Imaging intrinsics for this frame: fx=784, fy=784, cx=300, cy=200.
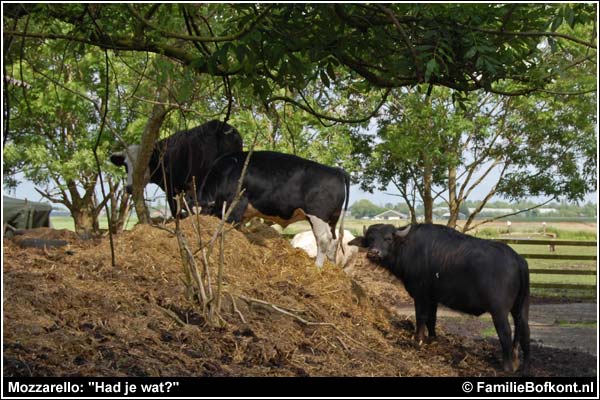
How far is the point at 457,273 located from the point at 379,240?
97cm

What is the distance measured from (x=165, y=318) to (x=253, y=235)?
11.5 feet

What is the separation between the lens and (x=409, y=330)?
919 centimetres

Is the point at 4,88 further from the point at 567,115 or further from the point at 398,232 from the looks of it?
the point at 567,115

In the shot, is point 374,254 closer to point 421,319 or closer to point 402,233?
point 402,233

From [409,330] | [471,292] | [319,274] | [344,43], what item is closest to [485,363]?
[471,292]

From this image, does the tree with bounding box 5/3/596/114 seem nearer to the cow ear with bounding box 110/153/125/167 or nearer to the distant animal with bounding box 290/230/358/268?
the cow ear with bounding box 110/153/125/167

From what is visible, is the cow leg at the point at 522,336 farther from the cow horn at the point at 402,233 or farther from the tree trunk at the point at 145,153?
the tree trunk at the point at 145,153

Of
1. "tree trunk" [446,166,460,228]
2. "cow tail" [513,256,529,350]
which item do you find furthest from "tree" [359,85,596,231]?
"cow tail" [513,256,529,350]

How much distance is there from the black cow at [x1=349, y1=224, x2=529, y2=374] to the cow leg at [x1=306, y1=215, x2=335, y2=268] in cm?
187

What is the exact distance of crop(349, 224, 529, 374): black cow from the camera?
7.36 meters

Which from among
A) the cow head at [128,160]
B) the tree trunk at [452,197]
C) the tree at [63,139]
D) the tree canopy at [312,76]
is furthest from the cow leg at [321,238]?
the tree at [63,139]

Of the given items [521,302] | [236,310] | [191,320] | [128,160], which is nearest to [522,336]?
[521,302]

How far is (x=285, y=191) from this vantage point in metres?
10.7

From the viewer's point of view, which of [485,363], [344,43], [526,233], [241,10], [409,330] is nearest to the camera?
[344,43]
